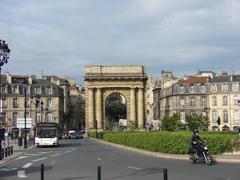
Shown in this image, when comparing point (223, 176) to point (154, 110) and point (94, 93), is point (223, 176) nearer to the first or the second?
point (94, 93)

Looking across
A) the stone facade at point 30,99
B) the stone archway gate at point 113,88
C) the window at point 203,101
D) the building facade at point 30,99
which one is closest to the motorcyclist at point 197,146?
the stone archway gate at point 113,88

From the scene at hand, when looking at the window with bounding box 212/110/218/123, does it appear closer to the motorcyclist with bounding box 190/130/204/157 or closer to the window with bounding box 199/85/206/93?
the window with bounding box 199/85/206/93

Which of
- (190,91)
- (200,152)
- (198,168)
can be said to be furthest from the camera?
(190,91)

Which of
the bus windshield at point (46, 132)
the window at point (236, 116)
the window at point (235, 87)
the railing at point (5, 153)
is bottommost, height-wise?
the railing at point (5, 153)

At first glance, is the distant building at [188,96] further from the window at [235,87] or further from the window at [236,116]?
the window at [235,87]

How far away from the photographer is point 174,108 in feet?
424

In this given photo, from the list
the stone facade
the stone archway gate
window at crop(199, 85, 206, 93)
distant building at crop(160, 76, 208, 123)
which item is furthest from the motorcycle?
window at crop(199, 85, 206, 93)

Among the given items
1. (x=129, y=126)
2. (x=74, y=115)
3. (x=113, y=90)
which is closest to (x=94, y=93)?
(x=113, y=90)

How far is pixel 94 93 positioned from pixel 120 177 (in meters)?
88.4

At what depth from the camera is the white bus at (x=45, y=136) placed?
58750 mm

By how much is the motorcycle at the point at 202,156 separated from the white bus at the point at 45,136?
3193 centimetres

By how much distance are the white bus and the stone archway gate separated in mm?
48294

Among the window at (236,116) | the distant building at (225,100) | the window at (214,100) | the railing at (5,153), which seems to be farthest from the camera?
the window at (214,100)

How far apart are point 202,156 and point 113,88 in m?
82.3
